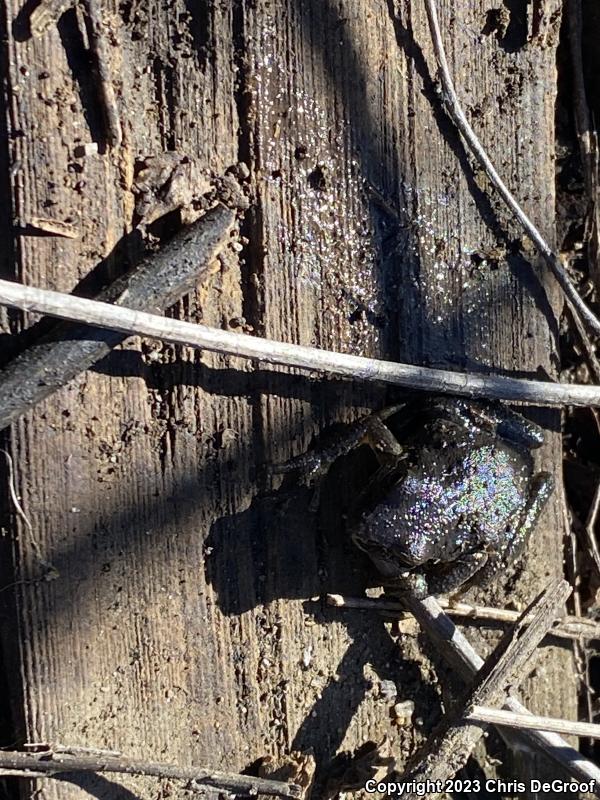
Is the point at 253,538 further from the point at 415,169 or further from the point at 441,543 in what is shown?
the point at 415,169

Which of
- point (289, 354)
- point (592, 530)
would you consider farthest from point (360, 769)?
point (289, 354)

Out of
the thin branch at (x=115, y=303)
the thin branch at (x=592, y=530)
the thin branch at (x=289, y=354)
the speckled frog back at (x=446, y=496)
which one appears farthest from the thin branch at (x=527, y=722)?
the thin branch at (x=115, y=303)

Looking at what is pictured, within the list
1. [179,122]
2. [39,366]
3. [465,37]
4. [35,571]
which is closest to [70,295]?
[39,366]

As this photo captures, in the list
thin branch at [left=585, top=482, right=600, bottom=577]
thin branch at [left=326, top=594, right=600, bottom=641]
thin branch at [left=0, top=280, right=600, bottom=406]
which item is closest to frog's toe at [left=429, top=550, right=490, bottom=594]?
thin branch at [left=326, top=594, right=600, bottom=641]

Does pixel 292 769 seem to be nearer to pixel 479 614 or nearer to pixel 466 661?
pixel 466 661

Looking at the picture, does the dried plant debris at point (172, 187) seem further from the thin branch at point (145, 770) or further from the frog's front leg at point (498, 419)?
the thin branch at point (145, 770)

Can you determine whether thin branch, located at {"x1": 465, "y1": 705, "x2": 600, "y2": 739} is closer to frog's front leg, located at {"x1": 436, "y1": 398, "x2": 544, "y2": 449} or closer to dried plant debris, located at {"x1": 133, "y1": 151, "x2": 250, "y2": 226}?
frog's front leg, located at {"x1": 436, "y1": 398, "x2": 544, "y2": 449}
